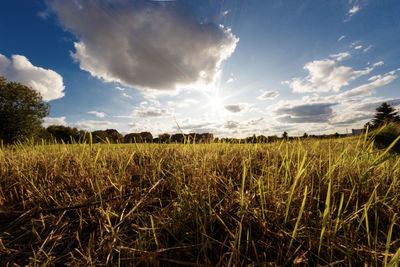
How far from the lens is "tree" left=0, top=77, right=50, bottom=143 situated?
23.3m

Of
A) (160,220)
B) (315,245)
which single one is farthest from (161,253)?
(315,245)

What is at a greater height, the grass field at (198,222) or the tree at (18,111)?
the tree at (18,111)

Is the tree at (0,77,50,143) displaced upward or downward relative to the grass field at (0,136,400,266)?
upward

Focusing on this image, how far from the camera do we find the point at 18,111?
80.1 ft

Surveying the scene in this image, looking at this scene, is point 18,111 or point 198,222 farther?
point 18,111

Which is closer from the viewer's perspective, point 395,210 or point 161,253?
point 161,253

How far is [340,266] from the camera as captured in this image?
0.88 metres

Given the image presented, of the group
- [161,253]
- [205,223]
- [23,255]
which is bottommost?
[23,255]

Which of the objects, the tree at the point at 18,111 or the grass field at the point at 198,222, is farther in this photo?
the tree at the point at 18,111

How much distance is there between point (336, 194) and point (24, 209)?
2602 millimetres

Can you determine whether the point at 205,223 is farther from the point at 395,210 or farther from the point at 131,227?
the point at 395,210

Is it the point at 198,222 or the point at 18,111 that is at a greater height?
the point at 18,111

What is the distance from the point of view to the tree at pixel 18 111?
2330cm

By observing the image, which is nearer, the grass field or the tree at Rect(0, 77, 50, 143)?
the grass field
